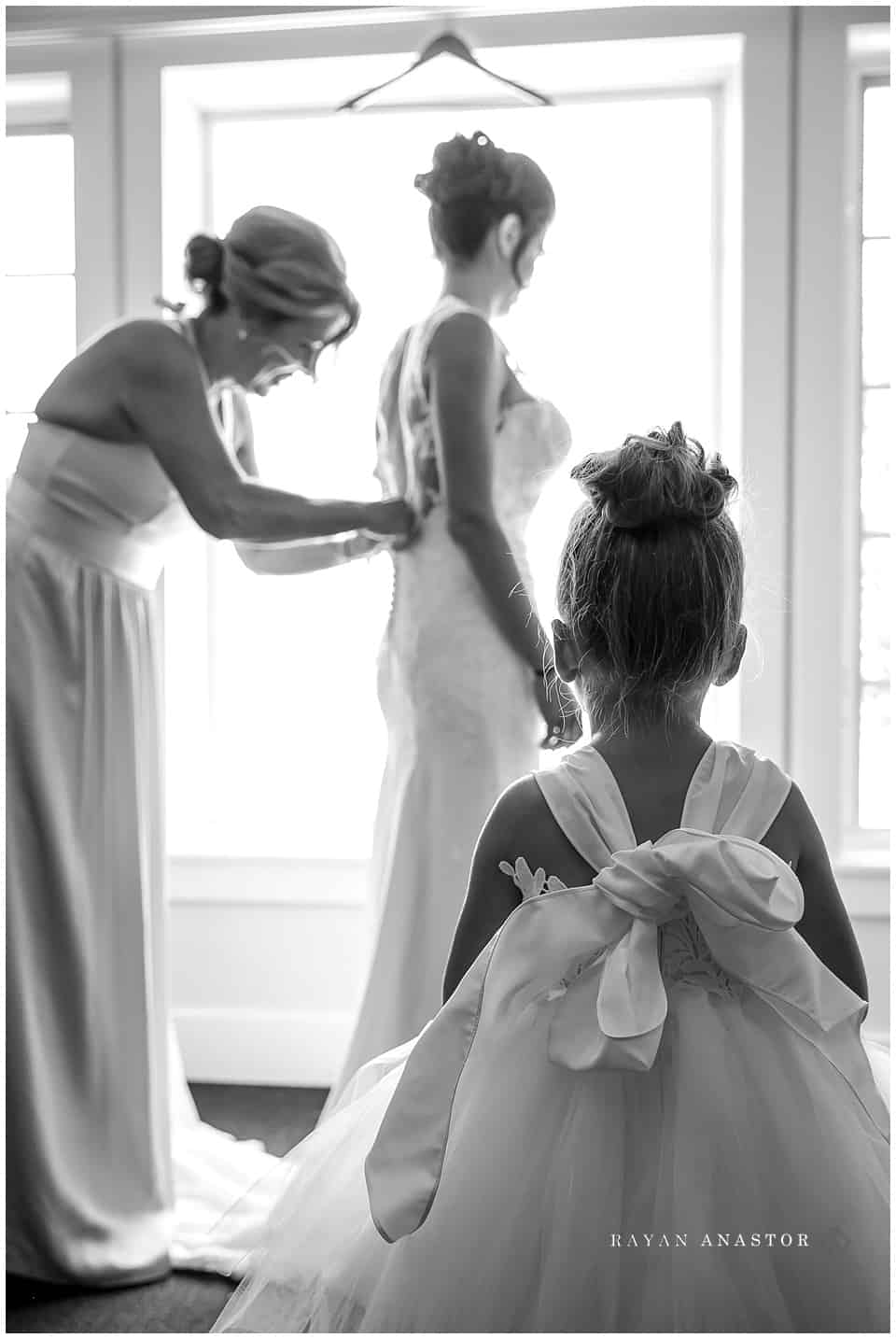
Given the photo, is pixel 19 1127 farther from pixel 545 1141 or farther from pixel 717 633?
pixel 717 633

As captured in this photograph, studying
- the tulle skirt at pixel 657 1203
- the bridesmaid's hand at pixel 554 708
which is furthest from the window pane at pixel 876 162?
the tulle skirt at pixel 657 1203

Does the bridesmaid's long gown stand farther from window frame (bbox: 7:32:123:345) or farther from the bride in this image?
window frame (bbox: 7:32:123:345)

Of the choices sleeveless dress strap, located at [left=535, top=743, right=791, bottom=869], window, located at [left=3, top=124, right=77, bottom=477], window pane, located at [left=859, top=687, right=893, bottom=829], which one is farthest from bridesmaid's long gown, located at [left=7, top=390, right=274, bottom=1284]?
window pane, located at [left=859, top=687, right=893, bottom=829]

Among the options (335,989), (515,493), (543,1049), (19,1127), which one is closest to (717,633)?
(543,1049)

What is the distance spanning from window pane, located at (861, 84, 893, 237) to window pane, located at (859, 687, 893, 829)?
3.97 ft

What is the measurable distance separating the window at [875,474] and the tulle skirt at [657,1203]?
2.09 meters

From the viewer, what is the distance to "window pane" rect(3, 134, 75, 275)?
11.1ft

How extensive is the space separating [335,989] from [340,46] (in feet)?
8.10

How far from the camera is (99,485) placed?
2.01 metres

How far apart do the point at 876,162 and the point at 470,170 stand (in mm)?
1499

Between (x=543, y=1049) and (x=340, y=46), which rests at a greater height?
(x=340, y=46)

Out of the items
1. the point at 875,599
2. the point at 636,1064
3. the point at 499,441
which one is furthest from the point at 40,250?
the point at 636,1064

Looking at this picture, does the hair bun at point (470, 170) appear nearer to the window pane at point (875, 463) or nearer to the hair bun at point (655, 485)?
the hair bun at point (655, 485)

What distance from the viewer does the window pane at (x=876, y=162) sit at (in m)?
3.02
